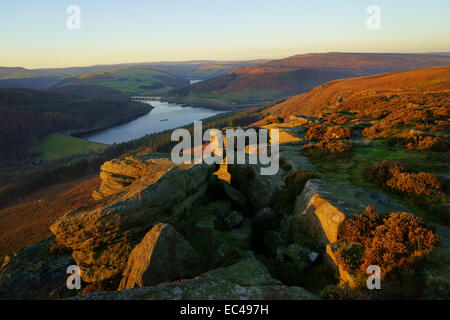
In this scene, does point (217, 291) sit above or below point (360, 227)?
below

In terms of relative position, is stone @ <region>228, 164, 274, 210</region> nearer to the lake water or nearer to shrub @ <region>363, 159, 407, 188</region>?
shrub @ <region>363, 159, 407, 188</region>

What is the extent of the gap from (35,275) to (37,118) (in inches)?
7178

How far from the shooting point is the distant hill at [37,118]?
4941 inches

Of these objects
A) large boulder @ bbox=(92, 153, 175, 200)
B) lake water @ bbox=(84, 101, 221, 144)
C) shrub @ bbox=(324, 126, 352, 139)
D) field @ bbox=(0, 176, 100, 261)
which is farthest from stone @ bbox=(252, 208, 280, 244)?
lake water @ bbox=(84, 101, 221, 144)

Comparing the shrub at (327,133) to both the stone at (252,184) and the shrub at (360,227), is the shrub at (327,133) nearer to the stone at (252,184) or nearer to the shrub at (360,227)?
the stone at (252,184)

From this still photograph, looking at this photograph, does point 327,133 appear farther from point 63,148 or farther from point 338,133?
point 63,148

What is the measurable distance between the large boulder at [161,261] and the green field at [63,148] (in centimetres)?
10959

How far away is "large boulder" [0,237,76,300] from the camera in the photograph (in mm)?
9172

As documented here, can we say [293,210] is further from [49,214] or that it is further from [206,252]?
[49,214]

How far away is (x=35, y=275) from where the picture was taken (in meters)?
9.77

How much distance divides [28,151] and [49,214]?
118 meters

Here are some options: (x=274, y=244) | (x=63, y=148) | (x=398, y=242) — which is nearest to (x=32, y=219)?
(x=274, y=244)
